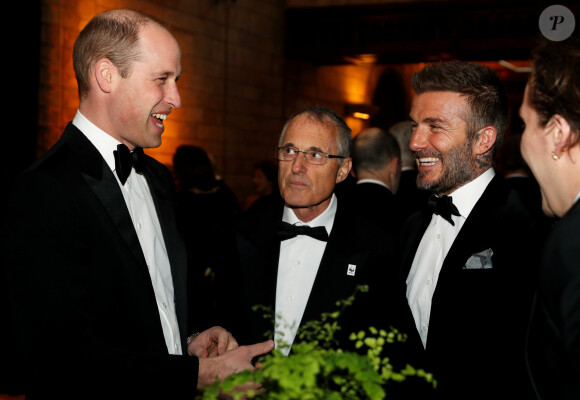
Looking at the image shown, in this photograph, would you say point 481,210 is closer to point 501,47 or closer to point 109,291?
point 109,291

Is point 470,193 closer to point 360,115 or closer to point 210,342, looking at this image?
point 210,342

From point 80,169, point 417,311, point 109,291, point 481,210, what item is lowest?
point 417,311

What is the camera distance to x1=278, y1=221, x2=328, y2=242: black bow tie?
272 cm

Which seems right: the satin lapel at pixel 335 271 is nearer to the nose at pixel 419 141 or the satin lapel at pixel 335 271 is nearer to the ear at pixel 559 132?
the nose at pixel 419 141

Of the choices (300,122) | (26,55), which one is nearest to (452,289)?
(300,122)

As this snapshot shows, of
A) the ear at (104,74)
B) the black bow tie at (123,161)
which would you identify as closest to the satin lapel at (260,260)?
the black bow tie at (123,161)

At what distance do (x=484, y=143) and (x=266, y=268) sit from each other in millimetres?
1020

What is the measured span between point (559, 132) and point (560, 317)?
1.47 ft

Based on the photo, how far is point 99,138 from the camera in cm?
207

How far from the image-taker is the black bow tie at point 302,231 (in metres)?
2.72

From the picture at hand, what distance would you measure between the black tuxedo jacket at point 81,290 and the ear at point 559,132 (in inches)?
44.1

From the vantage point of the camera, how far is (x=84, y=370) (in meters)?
1.74

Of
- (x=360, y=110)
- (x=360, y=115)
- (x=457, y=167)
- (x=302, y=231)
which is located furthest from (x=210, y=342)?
(x=360, y=115)

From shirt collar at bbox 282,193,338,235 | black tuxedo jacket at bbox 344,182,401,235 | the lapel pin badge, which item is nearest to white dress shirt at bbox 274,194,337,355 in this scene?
shirt collar at bbox 282,193,338,235
